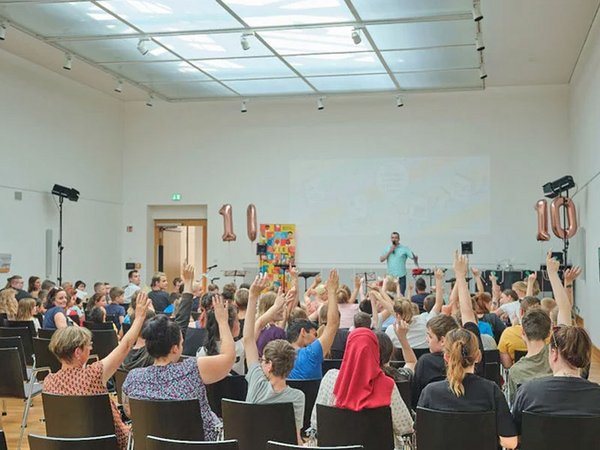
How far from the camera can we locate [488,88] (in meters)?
16.9

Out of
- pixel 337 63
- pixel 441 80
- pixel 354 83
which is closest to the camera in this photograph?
pixel 337 63

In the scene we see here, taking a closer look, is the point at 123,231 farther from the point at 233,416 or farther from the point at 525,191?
the point at 233,416

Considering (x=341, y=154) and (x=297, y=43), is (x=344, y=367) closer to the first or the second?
(x=297, y=43)

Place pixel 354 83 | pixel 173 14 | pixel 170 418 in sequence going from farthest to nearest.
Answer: pixel 354 83 → pixel 173 14 → pixel 170 418

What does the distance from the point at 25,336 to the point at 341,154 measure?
10949mm

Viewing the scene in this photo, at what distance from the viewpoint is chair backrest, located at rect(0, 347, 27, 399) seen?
580 cm

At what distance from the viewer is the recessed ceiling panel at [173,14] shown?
35.4ft

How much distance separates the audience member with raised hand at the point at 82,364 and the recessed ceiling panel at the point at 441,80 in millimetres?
11849

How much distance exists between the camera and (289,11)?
36.3 ft

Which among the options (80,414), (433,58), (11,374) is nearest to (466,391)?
(80,414)

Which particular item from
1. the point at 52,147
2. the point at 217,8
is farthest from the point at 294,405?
the point at 52,147

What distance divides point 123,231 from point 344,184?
560 centimetres

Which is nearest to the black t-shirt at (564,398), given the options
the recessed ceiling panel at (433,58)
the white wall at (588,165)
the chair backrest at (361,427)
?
the chair backrest at (361,427)

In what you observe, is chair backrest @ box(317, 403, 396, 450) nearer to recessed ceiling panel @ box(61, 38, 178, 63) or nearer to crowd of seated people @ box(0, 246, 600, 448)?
crowd of seated people @ box(0, 246, 600, 448)
